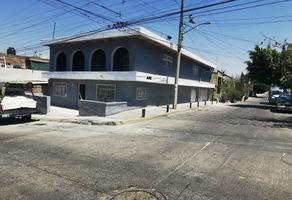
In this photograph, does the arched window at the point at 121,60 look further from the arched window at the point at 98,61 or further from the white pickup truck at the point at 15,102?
the white pickup truck at the point at 15,102

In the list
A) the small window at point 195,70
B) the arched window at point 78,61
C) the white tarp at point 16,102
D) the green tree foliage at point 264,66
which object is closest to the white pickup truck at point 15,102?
the white tarp at point 16,102

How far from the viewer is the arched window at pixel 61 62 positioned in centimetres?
3219

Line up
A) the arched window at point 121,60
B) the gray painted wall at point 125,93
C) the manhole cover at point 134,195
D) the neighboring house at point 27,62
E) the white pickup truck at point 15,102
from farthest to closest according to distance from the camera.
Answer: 1. the neighboring house at point 27,62
2. the arched window at point 121,60
3. the gray painted wall at point 125,93
4. the white pickup truck at point 15,102
5. the manhole cover at point 134,195

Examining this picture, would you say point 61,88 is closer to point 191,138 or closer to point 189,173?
point 191,138

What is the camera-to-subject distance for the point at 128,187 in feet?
22.3

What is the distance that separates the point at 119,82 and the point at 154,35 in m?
4.63

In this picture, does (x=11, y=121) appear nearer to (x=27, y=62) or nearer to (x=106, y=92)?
(x=106, y=92)

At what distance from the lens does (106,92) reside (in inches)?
1104

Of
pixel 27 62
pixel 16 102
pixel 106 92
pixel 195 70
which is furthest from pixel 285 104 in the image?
pixel 27 62

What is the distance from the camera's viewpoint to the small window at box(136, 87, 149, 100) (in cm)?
2747

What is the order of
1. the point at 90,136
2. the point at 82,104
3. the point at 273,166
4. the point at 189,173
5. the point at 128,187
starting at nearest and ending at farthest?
the point at 128,187 < the point at 189,173 < the point at 273,166 < the point at 90,136 < the point at 82,104

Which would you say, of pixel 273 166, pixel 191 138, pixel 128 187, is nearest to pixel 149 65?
pixel 191 138

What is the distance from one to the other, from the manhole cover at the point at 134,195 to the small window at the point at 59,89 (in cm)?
2582

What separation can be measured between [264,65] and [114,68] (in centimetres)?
2566
